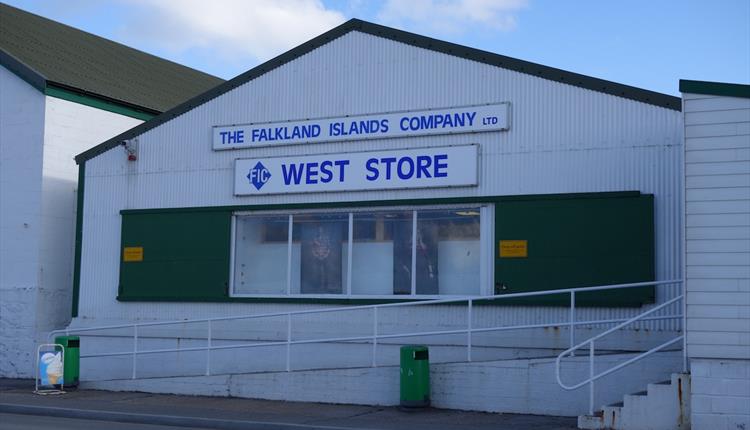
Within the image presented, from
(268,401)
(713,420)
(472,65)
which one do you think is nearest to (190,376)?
(268,401)

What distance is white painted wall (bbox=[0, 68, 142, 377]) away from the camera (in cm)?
2264

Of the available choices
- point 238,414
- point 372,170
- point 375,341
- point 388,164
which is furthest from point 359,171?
point 238,414

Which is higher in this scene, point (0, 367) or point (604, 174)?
point (604, 174)

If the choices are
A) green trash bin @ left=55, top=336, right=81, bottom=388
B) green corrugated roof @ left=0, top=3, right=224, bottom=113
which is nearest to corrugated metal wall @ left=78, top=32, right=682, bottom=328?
green trash bin @ left=55, top=336, right=81, bottom=388

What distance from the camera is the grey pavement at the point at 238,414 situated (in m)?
14.8

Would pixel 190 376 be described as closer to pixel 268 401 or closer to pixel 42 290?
pixel 268 401

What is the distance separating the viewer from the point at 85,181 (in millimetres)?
22344

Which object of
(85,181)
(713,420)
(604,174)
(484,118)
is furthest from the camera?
(85,181)

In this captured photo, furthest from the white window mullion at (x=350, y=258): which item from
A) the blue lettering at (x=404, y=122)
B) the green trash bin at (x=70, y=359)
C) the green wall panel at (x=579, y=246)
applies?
the green trash bin at (x=70, y=359)

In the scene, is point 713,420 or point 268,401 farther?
point 268,401

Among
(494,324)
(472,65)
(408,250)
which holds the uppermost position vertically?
(472,65)

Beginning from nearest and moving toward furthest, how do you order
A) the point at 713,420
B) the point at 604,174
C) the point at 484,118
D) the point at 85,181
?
the point at 713,420
the point at 604,174
the point at 484,118
the point at 85,181

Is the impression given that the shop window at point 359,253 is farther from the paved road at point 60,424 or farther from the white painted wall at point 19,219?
the white painted wall at point 19,219

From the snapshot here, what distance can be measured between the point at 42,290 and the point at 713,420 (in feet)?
49.7
